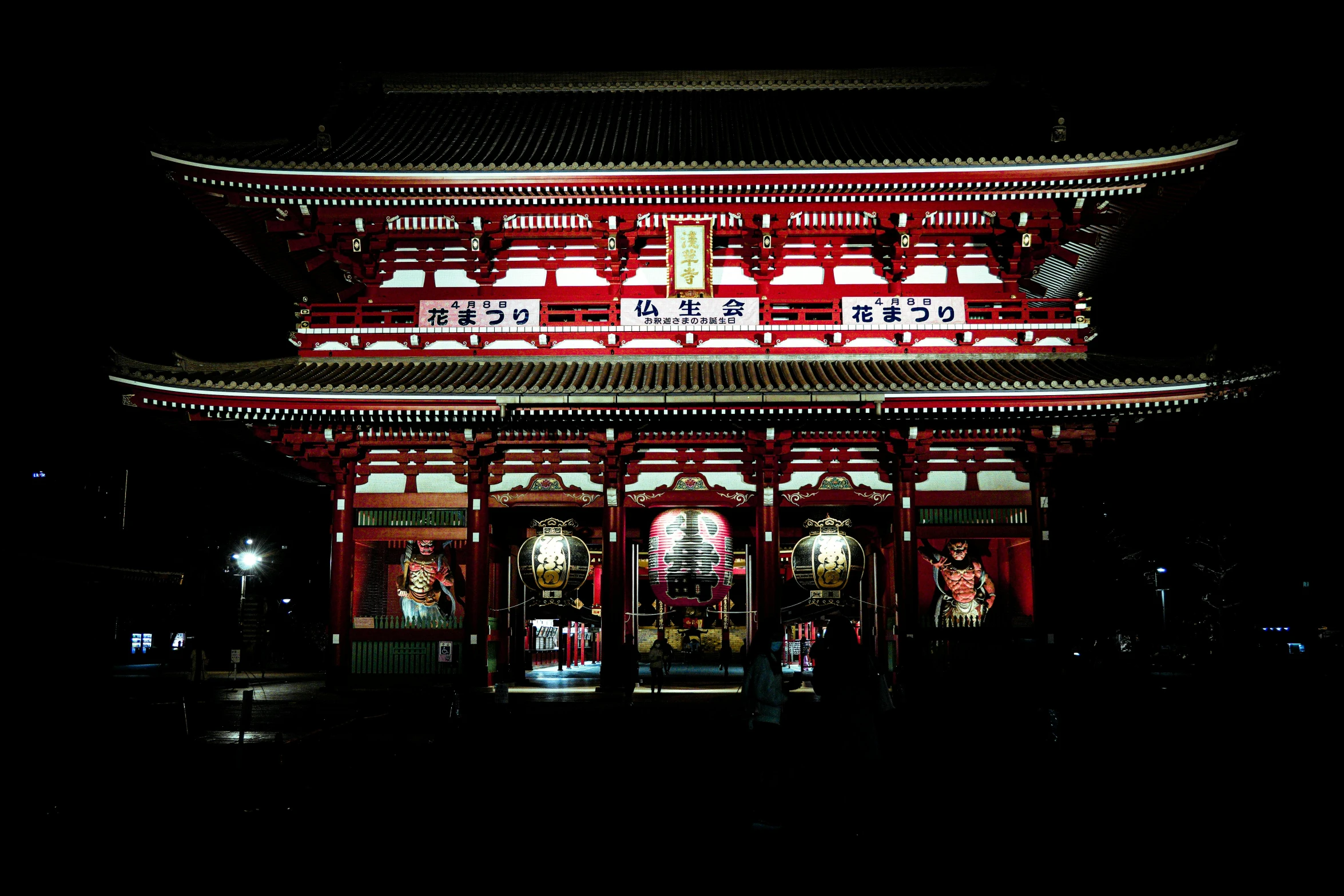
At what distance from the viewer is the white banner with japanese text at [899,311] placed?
59.8 ft

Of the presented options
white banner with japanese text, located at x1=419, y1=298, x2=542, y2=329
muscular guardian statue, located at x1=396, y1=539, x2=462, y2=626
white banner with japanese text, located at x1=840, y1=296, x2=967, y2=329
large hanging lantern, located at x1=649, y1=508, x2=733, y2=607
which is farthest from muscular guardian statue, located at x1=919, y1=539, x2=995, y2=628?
muscular guardian statue, located at x1=396, y1=539, x2=462, y2=626

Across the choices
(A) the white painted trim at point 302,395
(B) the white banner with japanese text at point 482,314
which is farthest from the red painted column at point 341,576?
(B) the white banner with japanese text at point 482,314

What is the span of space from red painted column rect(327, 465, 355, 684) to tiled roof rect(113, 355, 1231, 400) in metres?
2.27

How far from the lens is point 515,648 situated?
20.2 metres

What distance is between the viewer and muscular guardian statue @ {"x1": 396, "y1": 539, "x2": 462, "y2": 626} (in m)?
17.7

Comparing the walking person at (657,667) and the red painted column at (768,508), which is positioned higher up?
the red painted column at (768,508)

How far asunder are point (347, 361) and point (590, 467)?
5.25 m

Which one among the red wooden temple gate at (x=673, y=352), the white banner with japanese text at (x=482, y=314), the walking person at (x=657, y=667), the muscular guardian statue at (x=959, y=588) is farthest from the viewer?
the white banner with japanese text at (x=482, y=314)

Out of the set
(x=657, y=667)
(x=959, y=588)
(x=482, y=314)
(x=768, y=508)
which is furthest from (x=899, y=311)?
(x=657, y=667)

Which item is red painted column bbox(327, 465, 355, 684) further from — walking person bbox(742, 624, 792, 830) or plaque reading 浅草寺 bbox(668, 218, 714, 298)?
walking person bbox(742, 624, 792, 830)

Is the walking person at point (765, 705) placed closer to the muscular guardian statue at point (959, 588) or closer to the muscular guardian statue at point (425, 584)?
the muscular guardian statue at point (959, 588)

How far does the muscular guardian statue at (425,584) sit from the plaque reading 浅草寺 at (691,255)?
717cm

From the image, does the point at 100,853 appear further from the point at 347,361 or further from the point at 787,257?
the point at 787,257

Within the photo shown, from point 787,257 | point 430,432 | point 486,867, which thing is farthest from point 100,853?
point 787,257
